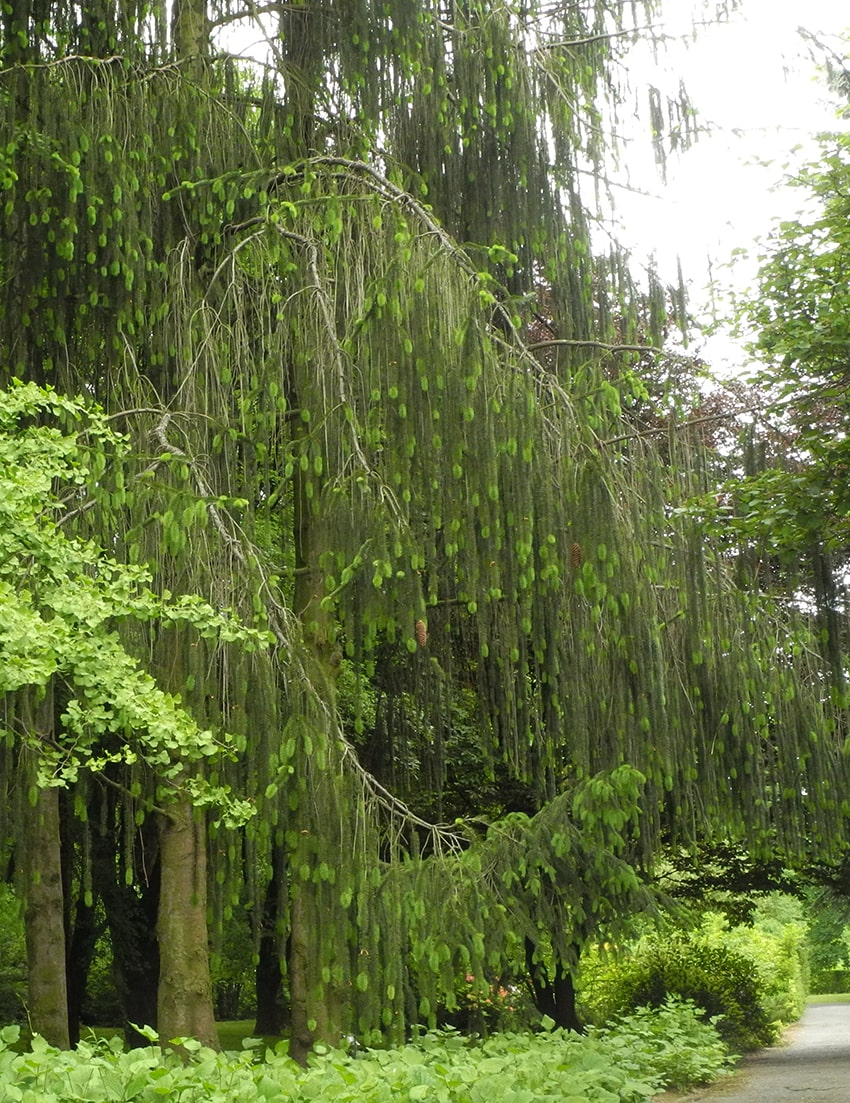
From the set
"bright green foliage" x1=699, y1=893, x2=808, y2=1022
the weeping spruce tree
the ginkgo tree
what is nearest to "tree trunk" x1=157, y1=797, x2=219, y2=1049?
the weeping spruce tree

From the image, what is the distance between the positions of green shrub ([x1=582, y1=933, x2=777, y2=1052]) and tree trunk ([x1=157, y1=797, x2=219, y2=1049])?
43.2 ft

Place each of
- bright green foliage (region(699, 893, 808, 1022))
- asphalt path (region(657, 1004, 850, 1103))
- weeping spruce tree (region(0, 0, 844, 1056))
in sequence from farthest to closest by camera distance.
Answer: bright green foliage (region(699, 893, 808, 1022)) < asphalt path (region(657, 1004, 850, 1103)) < weeping spruce tree (region(0, 0, 844, 1056))

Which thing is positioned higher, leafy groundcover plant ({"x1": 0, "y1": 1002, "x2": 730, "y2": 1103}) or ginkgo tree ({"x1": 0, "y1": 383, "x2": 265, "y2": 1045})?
ginkgo tree ({"x1": 0, "y1": 383, "x2": 265, "y2": 1045})

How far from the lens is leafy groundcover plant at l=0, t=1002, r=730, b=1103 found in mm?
4641

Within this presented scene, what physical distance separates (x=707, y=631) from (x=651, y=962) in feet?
47.7

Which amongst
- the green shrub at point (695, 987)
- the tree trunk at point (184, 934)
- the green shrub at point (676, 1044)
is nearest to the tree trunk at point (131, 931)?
the green shrub at point (676, 1044)

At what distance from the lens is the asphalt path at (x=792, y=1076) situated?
12312 millimetres

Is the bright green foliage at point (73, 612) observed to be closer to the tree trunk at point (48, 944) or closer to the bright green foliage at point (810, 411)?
the bright green foliage at point (810, 411)

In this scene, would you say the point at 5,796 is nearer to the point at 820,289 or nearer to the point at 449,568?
the point at 449,568

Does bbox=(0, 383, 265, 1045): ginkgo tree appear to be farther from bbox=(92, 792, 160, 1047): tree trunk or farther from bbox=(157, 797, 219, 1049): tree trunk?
bbox=(92, 792, 160, 1047): tree trunk

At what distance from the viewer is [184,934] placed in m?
7.42

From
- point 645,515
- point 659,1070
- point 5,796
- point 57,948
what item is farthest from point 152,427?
point 659,1070

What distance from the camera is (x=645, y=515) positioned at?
7.19 m

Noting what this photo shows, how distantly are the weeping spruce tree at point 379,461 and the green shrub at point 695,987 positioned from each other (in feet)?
39.9
